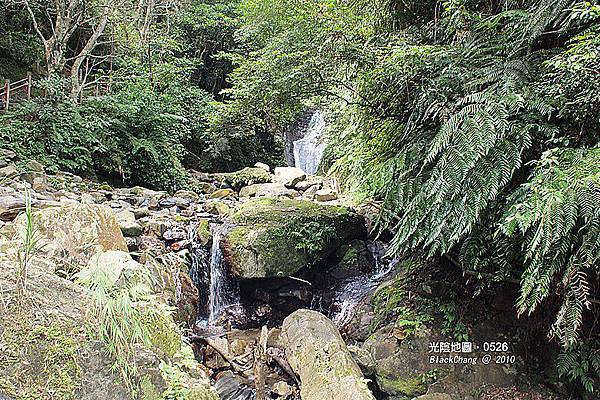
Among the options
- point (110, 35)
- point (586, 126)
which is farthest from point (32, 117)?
point (586, 126)

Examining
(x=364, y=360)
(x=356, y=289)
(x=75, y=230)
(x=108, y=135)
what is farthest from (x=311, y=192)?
(x=75, y=230)

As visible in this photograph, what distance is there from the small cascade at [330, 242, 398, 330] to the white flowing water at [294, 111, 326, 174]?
579 centimetres

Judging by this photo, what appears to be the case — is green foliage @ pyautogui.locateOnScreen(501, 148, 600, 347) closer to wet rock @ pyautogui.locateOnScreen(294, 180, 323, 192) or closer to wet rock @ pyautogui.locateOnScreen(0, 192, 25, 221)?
wet rock @ pyautogui.locateOnScreen(0, 192, 25, 221)

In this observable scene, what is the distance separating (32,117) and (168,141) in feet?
9.83

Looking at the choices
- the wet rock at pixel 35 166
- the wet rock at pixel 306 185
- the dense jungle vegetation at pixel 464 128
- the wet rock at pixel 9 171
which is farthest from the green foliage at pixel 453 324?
the wet rock at pixel 35 166

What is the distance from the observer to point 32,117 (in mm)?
8508

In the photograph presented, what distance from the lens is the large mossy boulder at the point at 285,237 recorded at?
5.89m

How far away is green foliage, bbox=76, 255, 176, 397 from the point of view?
1.85 m

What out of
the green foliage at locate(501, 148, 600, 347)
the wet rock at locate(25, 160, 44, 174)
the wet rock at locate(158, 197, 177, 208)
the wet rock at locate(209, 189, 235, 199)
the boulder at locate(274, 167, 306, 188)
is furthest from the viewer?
the boulder at locate(274, 167, 306, 188)

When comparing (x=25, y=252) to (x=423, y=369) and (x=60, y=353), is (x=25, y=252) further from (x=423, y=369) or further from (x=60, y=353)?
(x=423, y=369)

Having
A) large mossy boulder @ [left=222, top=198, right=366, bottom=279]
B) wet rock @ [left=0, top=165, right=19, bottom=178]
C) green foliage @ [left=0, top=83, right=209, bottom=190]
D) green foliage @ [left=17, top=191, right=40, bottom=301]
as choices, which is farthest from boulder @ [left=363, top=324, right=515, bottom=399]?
green foliage @ [left=0, top=83, right=209, bottom=190]

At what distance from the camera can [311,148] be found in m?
13.3

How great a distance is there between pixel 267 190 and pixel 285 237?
3782 mm

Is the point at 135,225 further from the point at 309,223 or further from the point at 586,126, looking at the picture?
the point at 586,126
